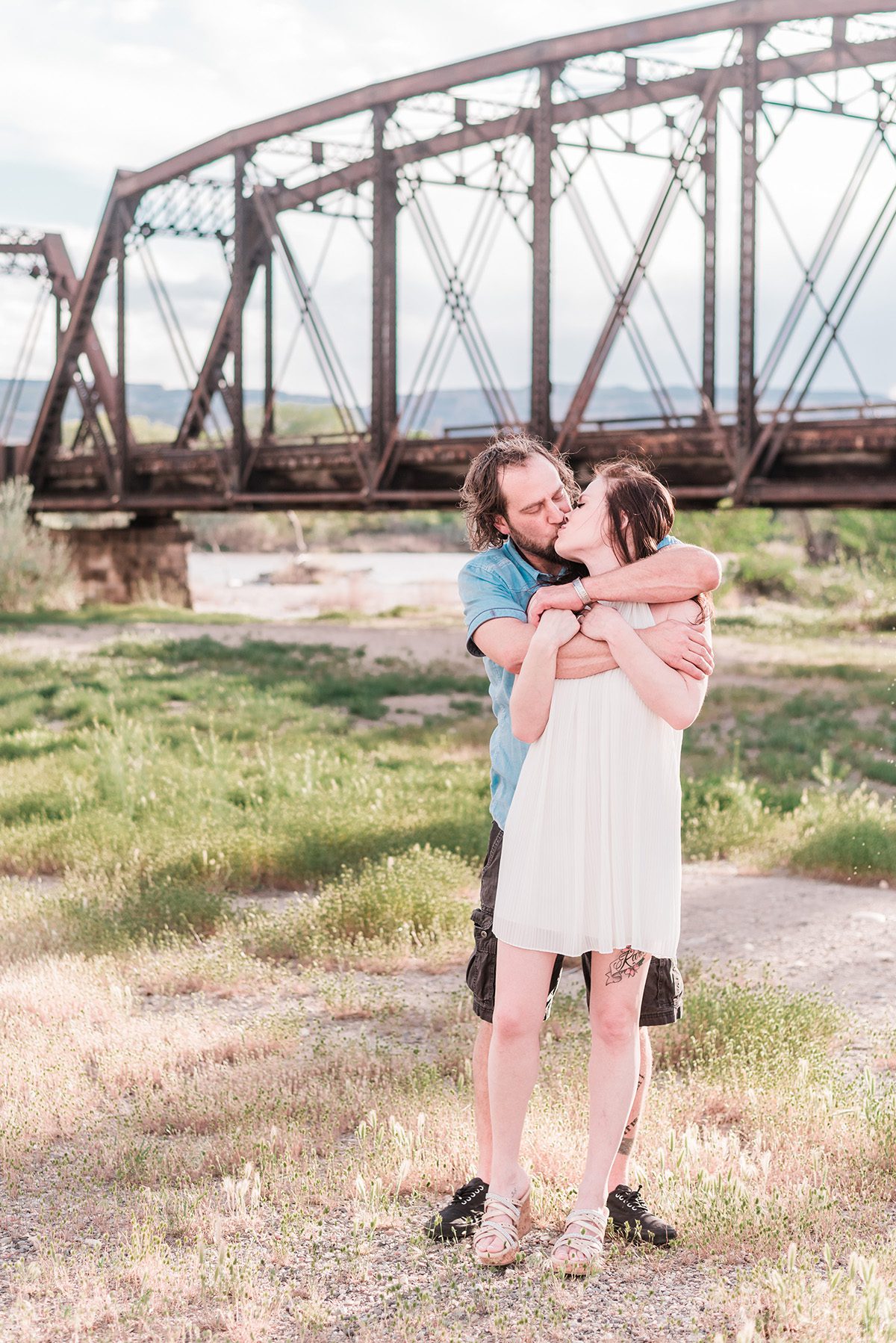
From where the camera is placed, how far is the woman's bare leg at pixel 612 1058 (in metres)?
3.20

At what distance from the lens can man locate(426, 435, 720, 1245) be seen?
10.4 ft

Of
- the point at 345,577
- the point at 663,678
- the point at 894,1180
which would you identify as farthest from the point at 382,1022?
the point at 345,577

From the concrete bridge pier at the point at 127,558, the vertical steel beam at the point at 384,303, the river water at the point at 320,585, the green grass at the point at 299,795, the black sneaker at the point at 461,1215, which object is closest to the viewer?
the black sneaker at the point at 461,1215

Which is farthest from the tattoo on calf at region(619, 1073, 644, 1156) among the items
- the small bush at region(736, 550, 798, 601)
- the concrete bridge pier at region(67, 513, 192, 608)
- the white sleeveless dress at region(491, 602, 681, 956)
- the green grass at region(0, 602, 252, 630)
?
the small bush at region(736, 550, 798, 601)

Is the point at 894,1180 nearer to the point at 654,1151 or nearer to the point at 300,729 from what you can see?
the point at 654,1151

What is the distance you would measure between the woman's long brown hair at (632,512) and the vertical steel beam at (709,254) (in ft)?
42.3

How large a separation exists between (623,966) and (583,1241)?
0.64 meters

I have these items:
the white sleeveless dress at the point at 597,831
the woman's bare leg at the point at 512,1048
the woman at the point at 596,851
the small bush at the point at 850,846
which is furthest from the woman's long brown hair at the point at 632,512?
the small bush at the point at 850,846

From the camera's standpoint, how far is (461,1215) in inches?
133

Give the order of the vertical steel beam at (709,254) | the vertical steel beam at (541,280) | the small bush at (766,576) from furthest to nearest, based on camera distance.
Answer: the small bush at (766,576)
the vertical steel beam at (541,280)
the vertical steel beam at (709,254)

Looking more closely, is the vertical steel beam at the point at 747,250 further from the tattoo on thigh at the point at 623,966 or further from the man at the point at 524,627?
the tattoo on thigh at the point at 623,966

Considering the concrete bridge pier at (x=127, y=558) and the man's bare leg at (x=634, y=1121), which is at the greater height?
the concrete bridge pier at (x=127, y=558)

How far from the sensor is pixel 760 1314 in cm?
299

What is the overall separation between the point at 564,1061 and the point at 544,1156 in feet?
2.89
